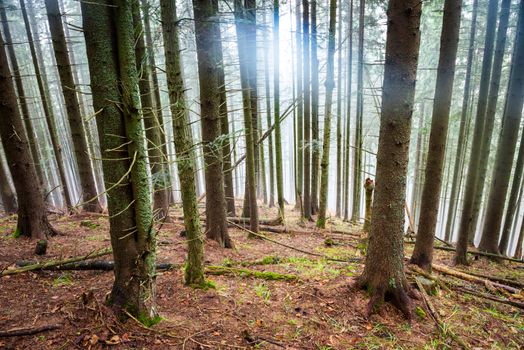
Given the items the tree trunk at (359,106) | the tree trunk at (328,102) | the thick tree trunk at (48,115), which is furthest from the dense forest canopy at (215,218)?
the tree trunk at (359,106)

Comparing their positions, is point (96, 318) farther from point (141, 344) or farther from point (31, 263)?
point (31, 263)

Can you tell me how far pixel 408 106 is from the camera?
11.7 ft

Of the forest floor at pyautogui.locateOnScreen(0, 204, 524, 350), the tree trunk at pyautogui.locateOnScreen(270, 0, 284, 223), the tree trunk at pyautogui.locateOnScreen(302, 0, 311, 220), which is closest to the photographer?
the forest floor at pyautogui.locateOnScreen(0, 204, 524, 350)

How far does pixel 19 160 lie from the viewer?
19.4 ft

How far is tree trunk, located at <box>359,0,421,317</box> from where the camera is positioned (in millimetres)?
3426

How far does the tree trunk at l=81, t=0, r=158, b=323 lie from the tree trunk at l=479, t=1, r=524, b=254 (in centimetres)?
896

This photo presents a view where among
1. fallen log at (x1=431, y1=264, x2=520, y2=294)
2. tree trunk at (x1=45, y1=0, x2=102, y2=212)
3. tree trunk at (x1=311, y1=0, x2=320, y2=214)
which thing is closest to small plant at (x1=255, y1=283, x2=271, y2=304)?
fallen log at (x1=431, y1=264, x2=520, y2=294)

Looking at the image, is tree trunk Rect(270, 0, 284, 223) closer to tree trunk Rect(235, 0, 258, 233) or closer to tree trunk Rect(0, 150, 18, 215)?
tree trunk Rect(235, 0, 258, 233)

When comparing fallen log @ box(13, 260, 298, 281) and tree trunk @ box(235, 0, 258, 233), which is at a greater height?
tree trunk @ box(235, 0, 258, 233)

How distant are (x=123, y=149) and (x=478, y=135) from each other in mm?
7851

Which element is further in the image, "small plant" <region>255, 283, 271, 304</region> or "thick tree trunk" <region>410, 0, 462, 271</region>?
"thick tree trunk" <region>410, 0, 462, 271</region>

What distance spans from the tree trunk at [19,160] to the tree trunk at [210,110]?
12.6ft

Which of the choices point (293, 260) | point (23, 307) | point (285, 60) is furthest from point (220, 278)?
point (285, 60)

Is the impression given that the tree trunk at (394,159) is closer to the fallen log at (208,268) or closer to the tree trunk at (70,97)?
the fallen log at (208,268)
